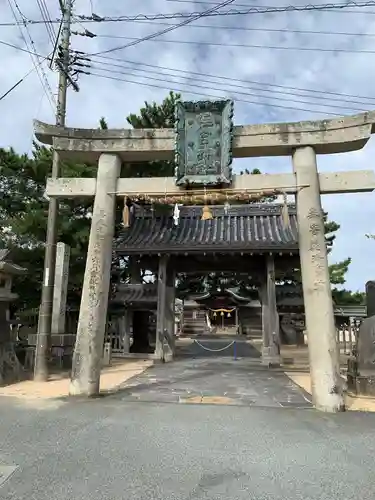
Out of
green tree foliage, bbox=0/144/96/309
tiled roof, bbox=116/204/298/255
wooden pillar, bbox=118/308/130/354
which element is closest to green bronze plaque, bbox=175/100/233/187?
tiled roof, bbox=116/204/298/255

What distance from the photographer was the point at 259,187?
827 centimetres

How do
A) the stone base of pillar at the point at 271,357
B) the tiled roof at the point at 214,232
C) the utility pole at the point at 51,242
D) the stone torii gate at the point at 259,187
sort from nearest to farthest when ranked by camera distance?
the stone torii gate at the point at 259,187, the utility pole at the point at 51,242, the stone base of pillar at the point at 271,357, the tiled roof at the point at 214,232

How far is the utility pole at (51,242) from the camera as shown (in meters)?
10.2

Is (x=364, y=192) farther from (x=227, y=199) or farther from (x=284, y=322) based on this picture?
(x=284, y=322)

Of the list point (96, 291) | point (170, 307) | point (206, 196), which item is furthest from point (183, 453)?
point (170, 307)

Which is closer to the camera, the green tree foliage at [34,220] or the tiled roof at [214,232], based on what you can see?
the tiled roof at [214,232]

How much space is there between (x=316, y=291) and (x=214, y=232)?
1094 centimetres

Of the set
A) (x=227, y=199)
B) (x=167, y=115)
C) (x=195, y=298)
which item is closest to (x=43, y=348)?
(x=227, y=199)

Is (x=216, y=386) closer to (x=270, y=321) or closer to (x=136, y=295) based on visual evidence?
(x=270, y=321)

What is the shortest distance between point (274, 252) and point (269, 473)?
11.8 m

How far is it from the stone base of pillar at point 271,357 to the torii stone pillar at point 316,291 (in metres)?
7.62

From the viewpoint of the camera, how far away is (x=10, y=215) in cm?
1895

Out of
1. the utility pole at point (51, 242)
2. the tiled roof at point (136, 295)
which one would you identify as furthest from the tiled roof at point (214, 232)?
the utility pole at point (51, 242)

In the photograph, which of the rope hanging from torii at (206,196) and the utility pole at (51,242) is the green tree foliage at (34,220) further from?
the rope hanging from torii at (206,196)
